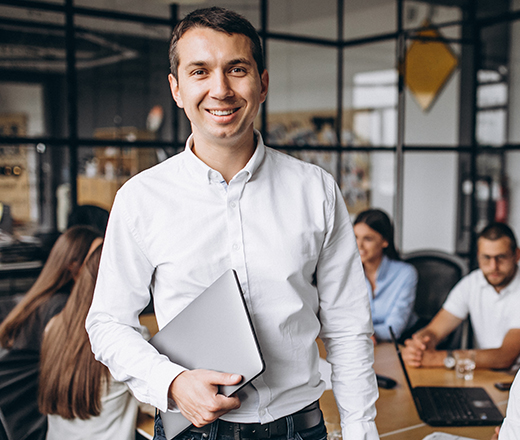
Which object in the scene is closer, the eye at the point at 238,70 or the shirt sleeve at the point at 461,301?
the eye at the point at 238,70

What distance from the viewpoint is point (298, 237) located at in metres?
1.12

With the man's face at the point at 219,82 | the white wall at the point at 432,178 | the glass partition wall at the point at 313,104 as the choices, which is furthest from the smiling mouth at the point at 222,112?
the white wall at the point at 432,178

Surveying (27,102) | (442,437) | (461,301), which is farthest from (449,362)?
(27,102)

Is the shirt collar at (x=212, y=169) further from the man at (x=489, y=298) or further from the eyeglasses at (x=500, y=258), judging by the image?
the eyeglasses at (x=500, y=258)

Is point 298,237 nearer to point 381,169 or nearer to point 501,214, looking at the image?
point 381,169

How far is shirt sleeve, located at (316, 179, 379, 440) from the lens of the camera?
116 centimetres

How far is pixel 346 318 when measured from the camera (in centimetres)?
118

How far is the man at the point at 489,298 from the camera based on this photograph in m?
2.74

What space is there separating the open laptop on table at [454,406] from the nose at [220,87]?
1157 mm

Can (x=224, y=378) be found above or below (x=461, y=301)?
above

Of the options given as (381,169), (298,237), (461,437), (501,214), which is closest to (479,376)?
(461,437)

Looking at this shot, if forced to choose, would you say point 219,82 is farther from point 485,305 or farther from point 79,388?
point 485,305

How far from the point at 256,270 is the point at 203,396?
0.27 m

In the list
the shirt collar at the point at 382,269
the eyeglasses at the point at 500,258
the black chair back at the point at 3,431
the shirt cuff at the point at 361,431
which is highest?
the eyeglasses at the point at 500,258
